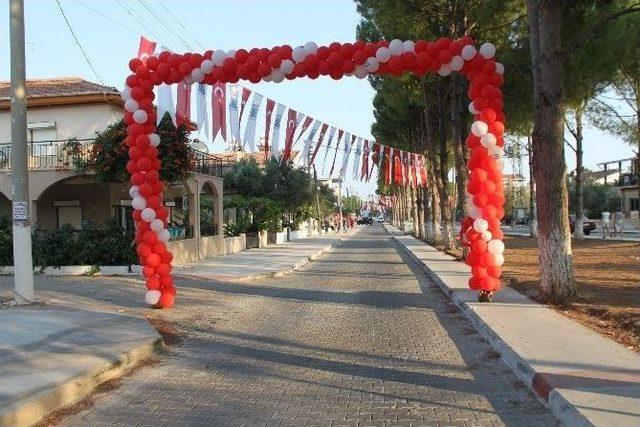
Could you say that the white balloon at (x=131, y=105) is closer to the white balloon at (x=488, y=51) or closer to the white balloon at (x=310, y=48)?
the white balloon at (x=310, y=48)

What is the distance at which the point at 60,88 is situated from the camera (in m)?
25.4

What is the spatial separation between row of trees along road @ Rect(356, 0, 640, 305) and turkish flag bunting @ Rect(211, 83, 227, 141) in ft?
20.2

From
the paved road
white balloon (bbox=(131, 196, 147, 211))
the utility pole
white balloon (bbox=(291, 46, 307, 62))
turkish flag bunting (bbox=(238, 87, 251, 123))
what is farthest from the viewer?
turkish flag bunting (bbox=(238, 87, 251, 123))

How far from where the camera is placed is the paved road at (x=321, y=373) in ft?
18.8

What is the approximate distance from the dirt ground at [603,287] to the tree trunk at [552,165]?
59 centimetres

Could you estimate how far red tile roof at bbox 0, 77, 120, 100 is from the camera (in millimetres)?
23558

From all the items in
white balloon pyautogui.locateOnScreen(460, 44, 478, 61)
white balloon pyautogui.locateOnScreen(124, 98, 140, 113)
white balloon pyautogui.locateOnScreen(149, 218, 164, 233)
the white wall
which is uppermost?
the white wall

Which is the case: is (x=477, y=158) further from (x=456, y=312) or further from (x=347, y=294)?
(x=347, y=294)

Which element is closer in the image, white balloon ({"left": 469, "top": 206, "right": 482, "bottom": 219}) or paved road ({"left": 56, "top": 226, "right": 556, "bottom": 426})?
paved road ({"left": 56, "top": 226, "right": 556, "bottom": 426})

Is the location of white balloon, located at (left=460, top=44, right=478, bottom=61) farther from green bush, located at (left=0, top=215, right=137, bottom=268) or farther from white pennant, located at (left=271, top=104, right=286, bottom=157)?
green bush, located at (left=0, top=215, right=137, bottom=268)

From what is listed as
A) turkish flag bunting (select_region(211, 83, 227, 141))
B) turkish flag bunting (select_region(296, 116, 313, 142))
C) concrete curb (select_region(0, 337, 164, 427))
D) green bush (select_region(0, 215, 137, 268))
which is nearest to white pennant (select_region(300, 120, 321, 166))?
turkish flag bunting (select_region(296, 116, 313, 142))

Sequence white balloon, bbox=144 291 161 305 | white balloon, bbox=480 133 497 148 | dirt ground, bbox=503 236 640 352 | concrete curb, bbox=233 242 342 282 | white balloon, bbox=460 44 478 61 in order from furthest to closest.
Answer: concrete curb, bbox=233 242 342 282, white balloon, bbox=144 291 161 305, white balloon, bbox=480 133 497 148, white balloon, bbox=460 44 478 61, dirt ground, bbox=503 236 640 352

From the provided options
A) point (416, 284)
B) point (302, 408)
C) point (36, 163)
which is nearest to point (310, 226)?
point (36, 163)

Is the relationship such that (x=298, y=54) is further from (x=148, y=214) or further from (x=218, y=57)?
(x=148, y=214)
